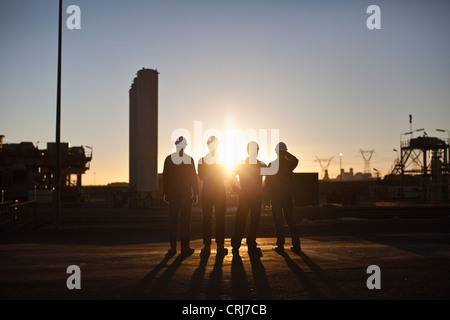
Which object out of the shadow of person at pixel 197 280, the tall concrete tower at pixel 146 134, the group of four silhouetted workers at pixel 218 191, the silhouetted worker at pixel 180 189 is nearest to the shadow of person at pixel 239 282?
the shadow of person at pixel 197 280

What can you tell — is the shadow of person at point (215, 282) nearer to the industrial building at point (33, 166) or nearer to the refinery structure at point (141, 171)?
the refinery structure at point (141, 171)

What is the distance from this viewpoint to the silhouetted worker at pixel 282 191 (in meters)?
→ 7.75

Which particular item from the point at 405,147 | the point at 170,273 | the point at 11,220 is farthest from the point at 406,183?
the point at 170,273

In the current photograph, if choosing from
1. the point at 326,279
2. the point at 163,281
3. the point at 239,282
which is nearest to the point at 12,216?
the point at 163,281

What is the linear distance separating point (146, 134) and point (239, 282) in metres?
32.5

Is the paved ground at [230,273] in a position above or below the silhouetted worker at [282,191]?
below

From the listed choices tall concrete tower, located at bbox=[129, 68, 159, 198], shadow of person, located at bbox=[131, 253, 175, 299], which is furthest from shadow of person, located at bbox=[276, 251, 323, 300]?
tall concrete tower, located at bbox=[129, 68, 159, 198]

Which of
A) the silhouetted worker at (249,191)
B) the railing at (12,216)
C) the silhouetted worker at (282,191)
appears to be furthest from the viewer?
the railing at (12,216)

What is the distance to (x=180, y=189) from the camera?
24.7ft

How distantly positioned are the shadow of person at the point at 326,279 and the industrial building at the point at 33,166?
2217 inches

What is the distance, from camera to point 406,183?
3910 inches

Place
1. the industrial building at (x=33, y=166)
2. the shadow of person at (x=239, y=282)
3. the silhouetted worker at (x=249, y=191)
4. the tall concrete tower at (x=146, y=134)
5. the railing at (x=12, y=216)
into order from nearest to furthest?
the shadow of person at (x=239, y=282) → the silhouetted worker at (x=249, y=191) → the railing at (x=12, y=216) → the tall concrete tower at (x=146, y=134) → the industrial building at (x=33, y=166)

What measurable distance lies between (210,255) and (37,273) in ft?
8.86

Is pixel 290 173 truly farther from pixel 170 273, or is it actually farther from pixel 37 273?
pixel 37 273
